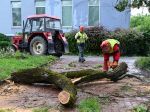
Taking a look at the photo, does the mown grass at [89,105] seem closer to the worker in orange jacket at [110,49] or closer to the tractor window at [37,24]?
the worker in orange jacket at [110,49]

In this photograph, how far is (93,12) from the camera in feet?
109

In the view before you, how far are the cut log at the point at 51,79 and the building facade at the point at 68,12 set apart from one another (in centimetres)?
2084

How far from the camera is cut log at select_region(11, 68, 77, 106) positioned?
357 inches

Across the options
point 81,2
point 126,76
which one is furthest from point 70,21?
point 126,76

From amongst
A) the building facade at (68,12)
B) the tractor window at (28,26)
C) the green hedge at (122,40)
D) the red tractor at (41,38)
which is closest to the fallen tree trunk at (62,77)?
the red tractor at (41,38)

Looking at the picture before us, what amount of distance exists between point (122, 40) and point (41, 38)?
7.67 meters

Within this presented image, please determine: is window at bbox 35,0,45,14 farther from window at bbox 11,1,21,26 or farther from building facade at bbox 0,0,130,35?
window at bbox 11,1,21,26

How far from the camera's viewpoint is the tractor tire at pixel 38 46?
24.2m

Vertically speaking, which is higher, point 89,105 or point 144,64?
point 89,105

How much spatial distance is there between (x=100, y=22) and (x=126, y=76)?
1874 cm

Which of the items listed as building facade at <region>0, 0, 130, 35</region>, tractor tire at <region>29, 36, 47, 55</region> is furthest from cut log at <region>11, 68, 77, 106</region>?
building facade at <region>0, 0, 130, 35</region>

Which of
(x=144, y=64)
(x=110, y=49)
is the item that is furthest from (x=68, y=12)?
(x=110, y=49)

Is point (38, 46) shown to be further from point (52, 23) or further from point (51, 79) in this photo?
point (51, 79)

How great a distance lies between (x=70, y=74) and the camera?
1206cm
